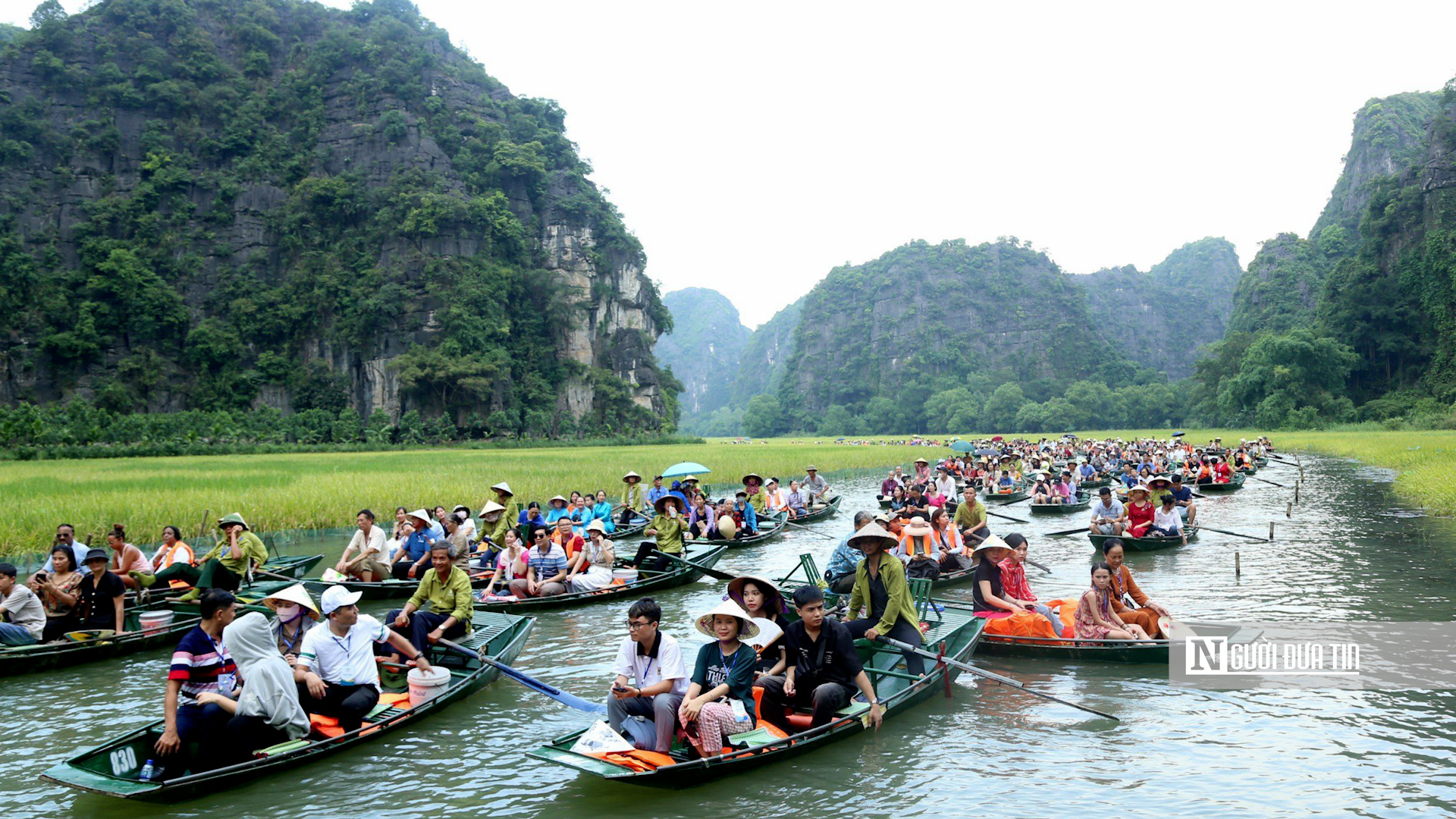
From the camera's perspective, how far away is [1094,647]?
8102mm

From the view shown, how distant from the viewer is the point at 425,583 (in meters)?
8.35

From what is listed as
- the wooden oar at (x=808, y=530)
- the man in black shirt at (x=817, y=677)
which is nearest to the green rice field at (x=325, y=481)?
the wooden oar at (x=808, y=530)

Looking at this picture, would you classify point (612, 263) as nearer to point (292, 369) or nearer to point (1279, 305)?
point (292, 369)

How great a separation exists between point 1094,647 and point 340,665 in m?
6.57

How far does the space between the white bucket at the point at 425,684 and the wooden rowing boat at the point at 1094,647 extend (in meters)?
4.93

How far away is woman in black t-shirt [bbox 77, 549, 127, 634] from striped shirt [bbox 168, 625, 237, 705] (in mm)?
4203

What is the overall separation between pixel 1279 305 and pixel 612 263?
61837 millimetres

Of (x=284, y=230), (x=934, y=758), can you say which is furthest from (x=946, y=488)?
(x=284, y=230)

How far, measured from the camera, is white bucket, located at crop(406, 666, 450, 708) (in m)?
7.07

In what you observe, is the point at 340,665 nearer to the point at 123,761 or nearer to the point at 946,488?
the point at 123,761

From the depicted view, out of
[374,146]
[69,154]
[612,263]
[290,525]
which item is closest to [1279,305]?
[612,263]

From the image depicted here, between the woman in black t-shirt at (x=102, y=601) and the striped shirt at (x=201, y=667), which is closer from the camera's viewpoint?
the striped shirt at (x=201, y=667)

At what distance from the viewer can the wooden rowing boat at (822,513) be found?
20.4 metres

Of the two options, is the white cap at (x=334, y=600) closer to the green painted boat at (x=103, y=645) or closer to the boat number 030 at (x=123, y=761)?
the boat number 030 at (x=123, y=761)
